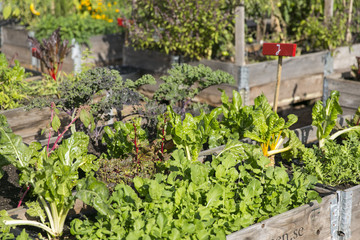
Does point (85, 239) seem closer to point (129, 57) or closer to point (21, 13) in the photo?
point (129, 57)

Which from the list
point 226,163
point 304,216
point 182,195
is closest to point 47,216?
point 182,195

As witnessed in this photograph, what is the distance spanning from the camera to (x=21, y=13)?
8.73 metres

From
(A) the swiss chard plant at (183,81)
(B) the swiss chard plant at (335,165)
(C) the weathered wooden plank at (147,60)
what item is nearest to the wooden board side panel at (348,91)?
(A) the swiss chard plant at (183,81)

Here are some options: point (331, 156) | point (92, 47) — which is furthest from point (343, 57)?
point (92, 47)

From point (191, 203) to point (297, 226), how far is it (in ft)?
2.18

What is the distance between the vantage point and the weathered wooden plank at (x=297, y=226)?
268cm

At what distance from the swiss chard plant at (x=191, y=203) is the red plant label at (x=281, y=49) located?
1259mm

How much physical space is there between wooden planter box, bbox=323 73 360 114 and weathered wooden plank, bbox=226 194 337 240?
2.34 meters

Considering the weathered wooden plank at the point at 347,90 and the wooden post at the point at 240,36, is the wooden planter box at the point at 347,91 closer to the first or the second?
the weathered wooden plank at the point at 347,90

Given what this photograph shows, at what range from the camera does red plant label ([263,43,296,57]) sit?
400cm

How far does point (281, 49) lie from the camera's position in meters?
4.06

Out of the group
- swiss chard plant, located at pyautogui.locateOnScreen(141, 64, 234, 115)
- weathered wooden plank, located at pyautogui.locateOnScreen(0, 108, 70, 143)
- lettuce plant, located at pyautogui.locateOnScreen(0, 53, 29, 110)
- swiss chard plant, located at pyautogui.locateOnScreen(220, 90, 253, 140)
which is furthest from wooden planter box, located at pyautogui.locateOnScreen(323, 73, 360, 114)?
lettuce plant, located at pyautogui.locateOnScreen(0, 53, 29, 110)

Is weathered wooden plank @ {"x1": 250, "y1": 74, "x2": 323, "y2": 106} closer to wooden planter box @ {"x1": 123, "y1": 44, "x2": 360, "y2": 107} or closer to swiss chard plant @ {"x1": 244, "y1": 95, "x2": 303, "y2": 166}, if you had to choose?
wooden planter box @ {"x1": 123, "y1": 44, "x2": 360, "y2": 107}

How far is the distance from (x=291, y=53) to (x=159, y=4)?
2503 mm
